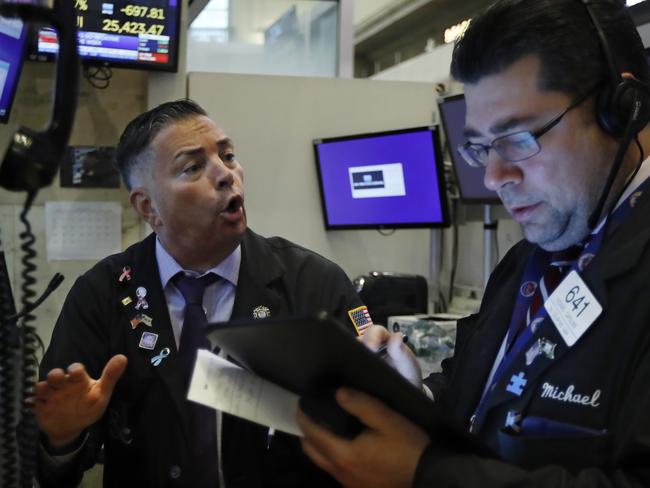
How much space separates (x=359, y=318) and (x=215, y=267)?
363mm

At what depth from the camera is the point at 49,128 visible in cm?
70

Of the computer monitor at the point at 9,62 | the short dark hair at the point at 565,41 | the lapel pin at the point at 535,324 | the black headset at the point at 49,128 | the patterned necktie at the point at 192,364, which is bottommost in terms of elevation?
the patterned necktie at the point at 192,364

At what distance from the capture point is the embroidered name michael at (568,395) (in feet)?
2.76

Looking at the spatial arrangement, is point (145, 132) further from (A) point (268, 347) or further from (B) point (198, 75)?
(B) point (198, 75)

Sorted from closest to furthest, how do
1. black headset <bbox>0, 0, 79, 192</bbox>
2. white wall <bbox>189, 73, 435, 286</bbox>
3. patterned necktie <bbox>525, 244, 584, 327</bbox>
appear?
1. black headset <bbox>0, 0, 79, 192</bbox>
2. patterned necktie <bbox>525, 244, 584, 327</bbox>
3. white wall <bbox>189, 73, 435, 286</bbox>

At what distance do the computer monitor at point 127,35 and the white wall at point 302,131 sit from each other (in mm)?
278

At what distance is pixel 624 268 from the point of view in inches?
34.1

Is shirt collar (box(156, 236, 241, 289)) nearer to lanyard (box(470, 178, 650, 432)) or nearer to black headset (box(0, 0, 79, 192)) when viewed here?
lanyard (box(470, 178, 650, 432))

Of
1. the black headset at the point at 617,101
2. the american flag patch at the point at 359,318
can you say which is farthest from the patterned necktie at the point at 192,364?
the black headset at the point at 617,101

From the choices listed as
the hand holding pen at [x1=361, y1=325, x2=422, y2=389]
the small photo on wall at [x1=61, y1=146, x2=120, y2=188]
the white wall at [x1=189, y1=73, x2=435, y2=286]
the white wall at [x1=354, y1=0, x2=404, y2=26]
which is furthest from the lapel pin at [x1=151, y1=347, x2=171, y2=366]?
the white wall at [x1=354, y1=0, x2=404, y2=26]

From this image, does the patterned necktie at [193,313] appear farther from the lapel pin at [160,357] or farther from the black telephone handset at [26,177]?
the black telephone handset at [26,177]

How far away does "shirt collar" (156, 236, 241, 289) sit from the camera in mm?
1552

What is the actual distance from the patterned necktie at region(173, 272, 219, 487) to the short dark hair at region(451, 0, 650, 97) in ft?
2.52

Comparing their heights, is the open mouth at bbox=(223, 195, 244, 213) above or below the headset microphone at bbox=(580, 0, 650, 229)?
below
